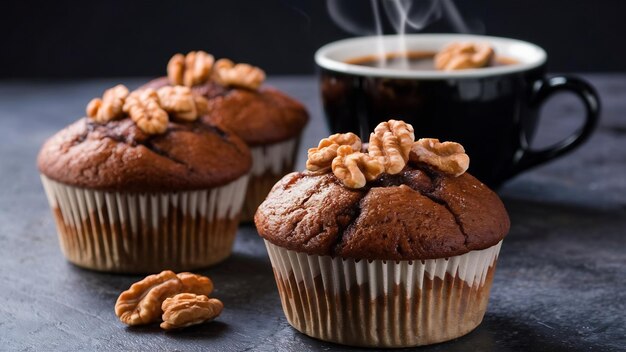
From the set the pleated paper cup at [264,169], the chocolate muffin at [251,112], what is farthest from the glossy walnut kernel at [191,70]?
the pleated paper cup at [264,169]

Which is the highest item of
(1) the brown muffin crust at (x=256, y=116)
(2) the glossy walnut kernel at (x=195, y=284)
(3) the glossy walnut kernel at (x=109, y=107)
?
(3) the glossy walnut kernel at (x=109, y=107)

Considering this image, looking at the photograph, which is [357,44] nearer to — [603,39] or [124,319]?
[124,319]

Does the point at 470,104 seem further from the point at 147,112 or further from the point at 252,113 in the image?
the point at 147,112

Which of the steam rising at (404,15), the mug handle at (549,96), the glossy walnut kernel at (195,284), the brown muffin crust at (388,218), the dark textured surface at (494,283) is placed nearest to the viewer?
the brown muffin crust at (388,218)

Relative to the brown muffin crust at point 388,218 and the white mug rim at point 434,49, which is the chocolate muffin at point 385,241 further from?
the white mug rim at point 434,49

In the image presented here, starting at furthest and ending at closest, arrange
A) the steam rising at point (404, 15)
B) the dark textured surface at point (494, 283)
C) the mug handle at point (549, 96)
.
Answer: the steam rising at point (404, 15)
the mug handle at point (549, 96)
the dark textured surface at point (494, 283)

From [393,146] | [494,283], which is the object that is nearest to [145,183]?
[393,146]

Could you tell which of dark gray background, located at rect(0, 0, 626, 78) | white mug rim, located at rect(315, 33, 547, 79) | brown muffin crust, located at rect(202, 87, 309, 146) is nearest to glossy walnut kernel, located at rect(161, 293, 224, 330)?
brown muffin crust, located at rect(202, 87, 309, 146)

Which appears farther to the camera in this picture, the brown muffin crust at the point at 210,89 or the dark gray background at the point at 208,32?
the dark gray background at the point at 208,32
